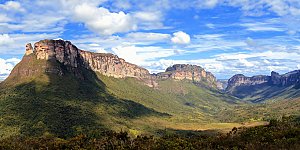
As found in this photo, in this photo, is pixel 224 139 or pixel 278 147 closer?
pixel 278 147

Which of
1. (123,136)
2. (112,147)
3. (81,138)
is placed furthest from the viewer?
(81,138)

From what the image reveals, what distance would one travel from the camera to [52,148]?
6469 cm

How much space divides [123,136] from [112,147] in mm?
11980

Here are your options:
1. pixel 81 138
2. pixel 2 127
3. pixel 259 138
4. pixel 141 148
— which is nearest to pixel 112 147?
pixel 141 148

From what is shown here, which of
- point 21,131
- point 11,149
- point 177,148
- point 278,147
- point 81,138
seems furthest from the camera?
point 21,131

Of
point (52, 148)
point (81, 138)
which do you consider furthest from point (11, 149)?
point (81, 138)

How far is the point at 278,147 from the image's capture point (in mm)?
42969

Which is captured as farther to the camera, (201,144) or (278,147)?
(201,144)

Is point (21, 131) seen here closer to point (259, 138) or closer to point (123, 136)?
point (123, 136)

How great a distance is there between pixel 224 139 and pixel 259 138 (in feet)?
19.7

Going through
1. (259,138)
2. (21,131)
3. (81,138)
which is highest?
(259,138)

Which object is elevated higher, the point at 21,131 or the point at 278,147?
the point at 278,147

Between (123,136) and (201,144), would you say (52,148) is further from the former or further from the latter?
(201,144)

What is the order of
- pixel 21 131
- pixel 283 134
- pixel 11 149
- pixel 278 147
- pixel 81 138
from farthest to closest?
pixel 21 131, pixel 81 138, pixel 11 149, pixel 283 134, pixel 278 147
